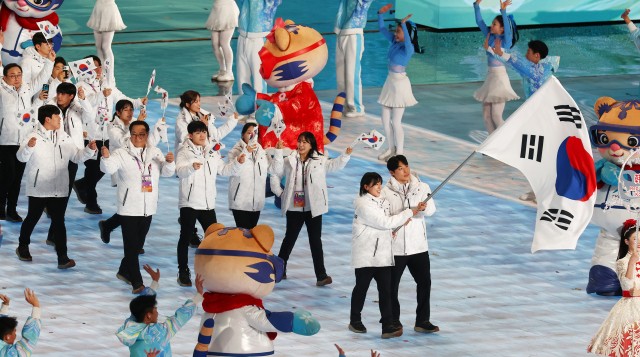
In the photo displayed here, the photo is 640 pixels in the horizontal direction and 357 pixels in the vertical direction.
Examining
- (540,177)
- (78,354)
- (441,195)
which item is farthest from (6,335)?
(441,195)

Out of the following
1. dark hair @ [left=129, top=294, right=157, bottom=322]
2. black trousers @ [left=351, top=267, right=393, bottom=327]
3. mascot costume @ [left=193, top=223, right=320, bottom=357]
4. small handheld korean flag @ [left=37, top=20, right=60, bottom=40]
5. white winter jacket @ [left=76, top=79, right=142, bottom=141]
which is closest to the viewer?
dark hair @ [left=129, top=294, right=157, bottom=322]

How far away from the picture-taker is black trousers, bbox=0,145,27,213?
8.75 meters

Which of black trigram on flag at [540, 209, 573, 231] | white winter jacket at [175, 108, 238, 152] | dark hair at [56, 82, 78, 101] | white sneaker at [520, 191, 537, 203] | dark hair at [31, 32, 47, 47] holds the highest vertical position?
dark hair at [31, 32, 47, 47]

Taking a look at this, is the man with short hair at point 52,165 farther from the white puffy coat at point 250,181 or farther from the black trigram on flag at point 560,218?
the black trigram on flag at point 560,218

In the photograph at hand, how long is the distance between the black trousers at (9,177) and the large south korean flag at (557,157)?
16.0ft

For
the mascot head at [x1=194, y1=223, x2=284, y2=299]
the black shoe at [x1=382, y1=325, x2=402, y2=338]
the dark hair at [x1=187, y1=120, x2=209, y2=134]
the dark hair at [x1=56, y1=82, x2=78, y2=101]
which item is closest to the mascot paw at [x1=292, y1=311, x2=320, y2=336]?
the mascot head at [x1=194, y1=223, x2=284, y2=299]

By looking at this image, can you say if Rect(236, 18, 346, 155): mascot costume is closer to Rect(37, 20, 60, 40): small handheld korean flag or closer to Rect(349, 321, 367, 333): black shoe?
Rect(37, 20, 60, 40): small handheld korean flag

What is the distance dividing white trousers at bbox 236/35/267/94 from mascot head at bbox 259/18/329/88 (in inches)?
133

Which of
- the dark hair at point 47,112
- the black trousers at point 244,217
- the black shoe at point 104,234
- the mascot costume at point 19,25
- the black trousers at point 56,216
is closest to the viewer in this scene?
the dark hair at point 47,112

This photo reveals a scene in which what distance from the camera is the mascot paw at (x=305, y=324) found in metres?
4.96

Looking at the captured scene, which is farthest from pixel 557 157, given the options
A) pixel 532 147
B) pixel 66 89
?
pixel 66 89

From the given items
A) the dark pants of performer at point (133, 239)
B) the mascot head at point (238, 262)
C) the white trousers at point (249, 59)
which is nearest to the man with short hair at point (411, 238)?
the mascot head at point (238, 262)

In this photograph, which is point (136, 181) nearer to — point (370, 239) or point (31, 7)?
point (370, 239)

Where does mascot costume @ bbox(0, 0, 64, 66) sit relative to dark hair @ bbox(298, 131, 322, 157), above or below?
above
